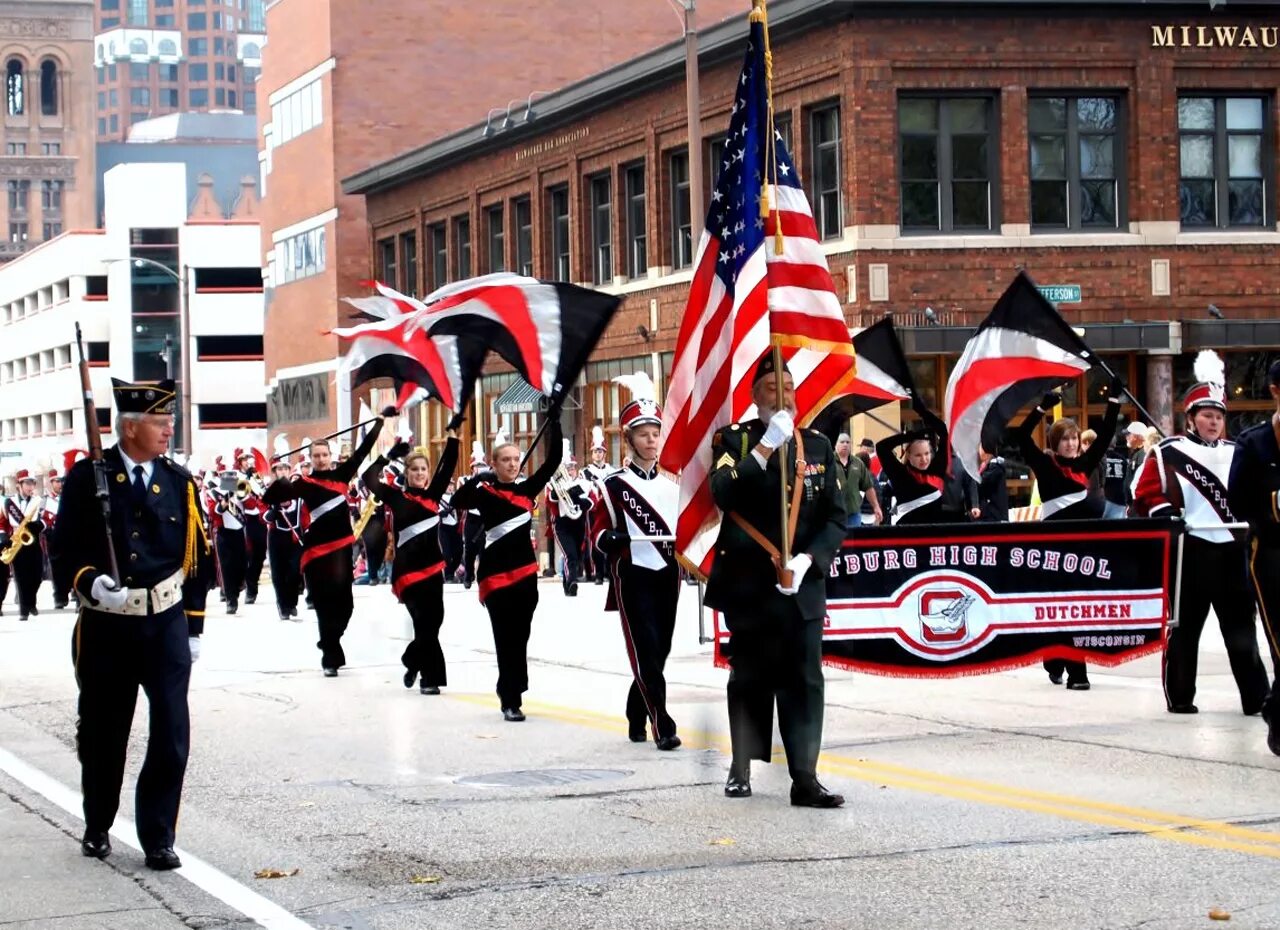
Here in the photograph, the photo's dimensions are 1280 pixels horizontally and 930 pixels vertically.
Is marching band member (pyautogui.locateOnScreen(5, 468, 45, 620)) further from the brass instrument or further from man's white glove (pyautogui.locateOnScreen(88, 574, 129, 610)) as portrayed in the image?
man's white glove (pyautogui.locateOnScreen(88, 574, 129, 610))

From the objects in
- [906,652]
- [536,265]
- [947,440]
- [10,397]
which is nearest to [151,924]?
[906,652]

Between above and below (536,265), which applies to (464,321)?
below

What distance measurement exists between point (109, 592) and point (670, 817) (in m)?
→ 2.62

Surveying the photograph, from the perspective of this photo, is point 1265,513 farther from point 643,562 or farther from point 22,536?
point 22,536

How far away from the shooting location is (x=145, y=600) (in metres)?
9.45

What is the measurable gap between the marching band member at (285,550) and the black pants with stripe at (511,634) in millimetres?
12264

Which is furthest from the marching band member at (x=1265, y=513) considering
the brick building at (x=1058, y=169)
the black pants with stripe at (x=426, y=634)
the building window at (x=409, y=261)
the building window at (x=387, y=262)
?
the building window at (x=387, y=262)

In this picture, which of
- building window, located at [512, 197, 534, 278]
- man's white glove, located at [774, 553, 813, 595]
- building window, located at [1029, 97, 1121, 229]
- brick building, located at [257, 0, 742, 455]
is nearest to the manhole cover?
man's white glove, located at [774, 553, 813, 595]

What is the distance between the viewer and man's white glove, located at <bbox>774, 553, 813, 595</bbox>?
10.2 meters

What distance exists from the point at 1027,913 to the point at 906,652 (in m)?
6.23

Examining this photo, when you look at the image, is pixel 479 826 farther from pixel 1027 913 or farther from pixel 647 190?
pixel 647 190

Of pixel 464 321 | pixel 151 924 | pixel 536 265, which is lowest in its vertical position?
pixel 151 924

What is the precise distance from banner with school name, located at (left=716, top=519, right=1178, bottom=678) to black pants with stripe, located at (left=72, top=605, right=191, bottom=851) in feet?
17.0

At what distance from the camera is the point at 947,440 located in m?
17.0
